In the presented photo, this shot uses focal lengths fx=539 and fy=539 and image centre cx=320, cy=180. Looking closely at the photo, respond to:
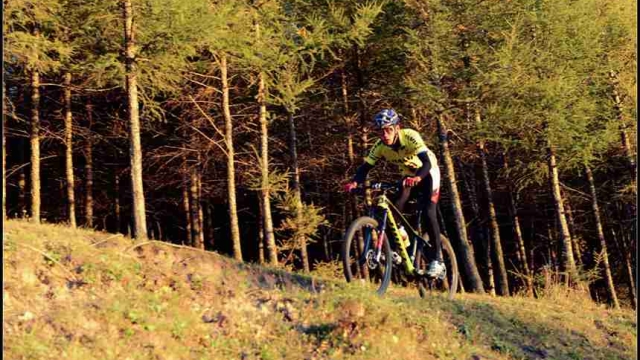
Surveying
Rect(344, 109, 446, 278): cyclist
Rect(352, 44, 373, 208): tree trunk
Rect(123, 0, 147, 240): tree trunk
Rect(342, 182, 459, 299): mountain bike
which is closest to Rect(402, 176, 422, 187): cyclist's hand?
Rect(344, 109, 446, 278): cyclist

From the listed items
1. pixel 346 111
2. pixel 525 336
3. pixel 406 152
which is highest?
pixel 346 111

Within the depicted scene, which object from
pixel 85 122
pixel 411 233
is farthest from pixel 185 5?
pixel 85 122

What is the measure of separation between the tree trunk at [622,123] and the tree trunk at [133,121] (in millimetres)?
13916

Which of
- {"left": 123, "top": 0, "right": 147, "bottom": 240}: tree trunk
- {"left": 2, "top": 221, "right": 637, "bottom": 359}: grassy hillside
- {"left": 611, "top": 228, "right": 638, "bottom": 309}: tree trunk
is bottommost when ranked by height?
{"left": 611, "top": 228, "right": 638, "bottom": 309}: tree trunk

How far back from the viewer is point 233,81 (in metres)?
19.1

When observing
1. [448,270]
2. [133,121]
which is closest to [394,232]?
[448,270]

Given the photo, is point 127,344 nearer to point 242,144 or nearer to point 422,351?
point 422,351

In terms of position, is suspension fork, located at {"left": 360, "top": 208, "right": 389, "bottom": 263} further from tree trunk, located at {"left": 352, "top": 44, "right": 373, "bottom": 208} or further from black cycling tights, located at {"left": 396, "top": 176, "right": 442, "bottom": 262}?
tree trunk, located at {"left": 352, "top": 44, "right": 373, "bottom": 208}

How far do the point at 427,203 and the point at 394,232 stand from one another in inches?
27.4

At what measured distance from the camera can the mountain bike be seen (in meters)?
6.69

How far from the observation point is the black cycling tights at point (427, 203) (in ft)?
24.2

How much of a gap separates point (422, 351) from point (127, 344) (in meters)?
3.26

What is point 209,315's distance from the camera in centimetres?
600

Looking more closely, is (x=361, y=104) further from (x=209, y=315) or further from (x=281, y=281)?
(x=209, y=315)
